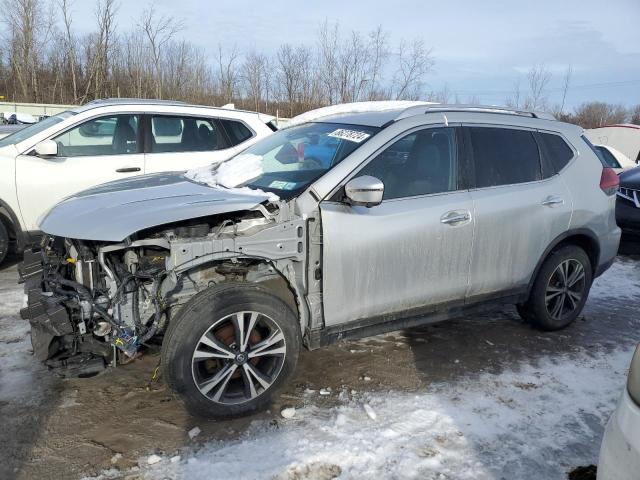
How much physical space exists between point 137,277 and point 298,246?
37.5 inches

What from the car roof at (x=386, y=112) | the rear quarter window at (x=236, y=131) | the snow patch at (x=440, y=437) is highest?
the car roof at (x=386, y=112)

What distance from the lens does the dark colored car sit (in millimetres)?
7496

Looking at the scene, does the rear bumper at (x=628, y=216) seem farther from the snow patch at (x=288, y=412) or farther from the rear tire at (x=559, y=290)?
the snow patch at (x=288, y=412)

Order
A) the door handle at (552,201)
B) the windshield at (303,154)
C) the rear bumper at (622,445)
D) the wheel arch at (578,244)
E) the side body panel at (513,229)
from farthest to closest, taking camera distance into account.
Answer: the wheel arch at (578,244)
the door handle at (552,201)
the side body panel at (513,229)
the windshield at (303,154)
the rear bumper at (622,445)

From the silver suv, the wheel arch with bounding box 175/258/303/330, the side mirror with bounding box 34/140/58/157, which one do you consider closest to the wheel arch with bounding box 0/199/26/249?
the side mirror with bounding box 34/140/58/157

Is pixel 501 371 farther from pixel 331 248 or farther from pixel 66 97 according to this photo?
pixel 66 97

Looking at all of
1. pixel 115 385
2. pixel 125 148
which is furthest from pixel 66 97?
pixel 115 385

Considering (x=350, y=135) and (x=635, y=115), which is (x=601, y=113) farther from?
(x=350, y=135)

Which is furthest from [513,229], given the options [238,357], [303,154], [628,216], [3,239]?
[3,239]

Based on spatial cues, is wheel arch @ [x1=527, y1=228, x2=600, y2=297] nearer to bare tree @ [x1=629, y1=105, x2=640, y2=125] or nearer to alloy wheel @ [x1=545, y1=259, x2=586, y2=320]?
alloy wheel @ [x1=545, y1=259, x2=586, y2=320]

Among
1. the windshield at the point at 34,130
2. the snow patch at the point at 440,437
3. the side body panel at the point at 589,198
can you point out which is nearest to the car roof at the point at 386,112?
the side body panel at the point at 589,198

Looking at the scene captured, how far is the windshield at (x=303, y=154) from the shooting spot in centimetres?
345

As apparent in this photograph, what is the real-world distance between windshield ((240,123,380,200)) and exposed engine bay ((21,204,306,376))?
0.39 meters

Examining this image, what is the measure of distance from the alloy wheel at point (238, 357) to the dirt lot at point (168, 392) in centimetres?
20
